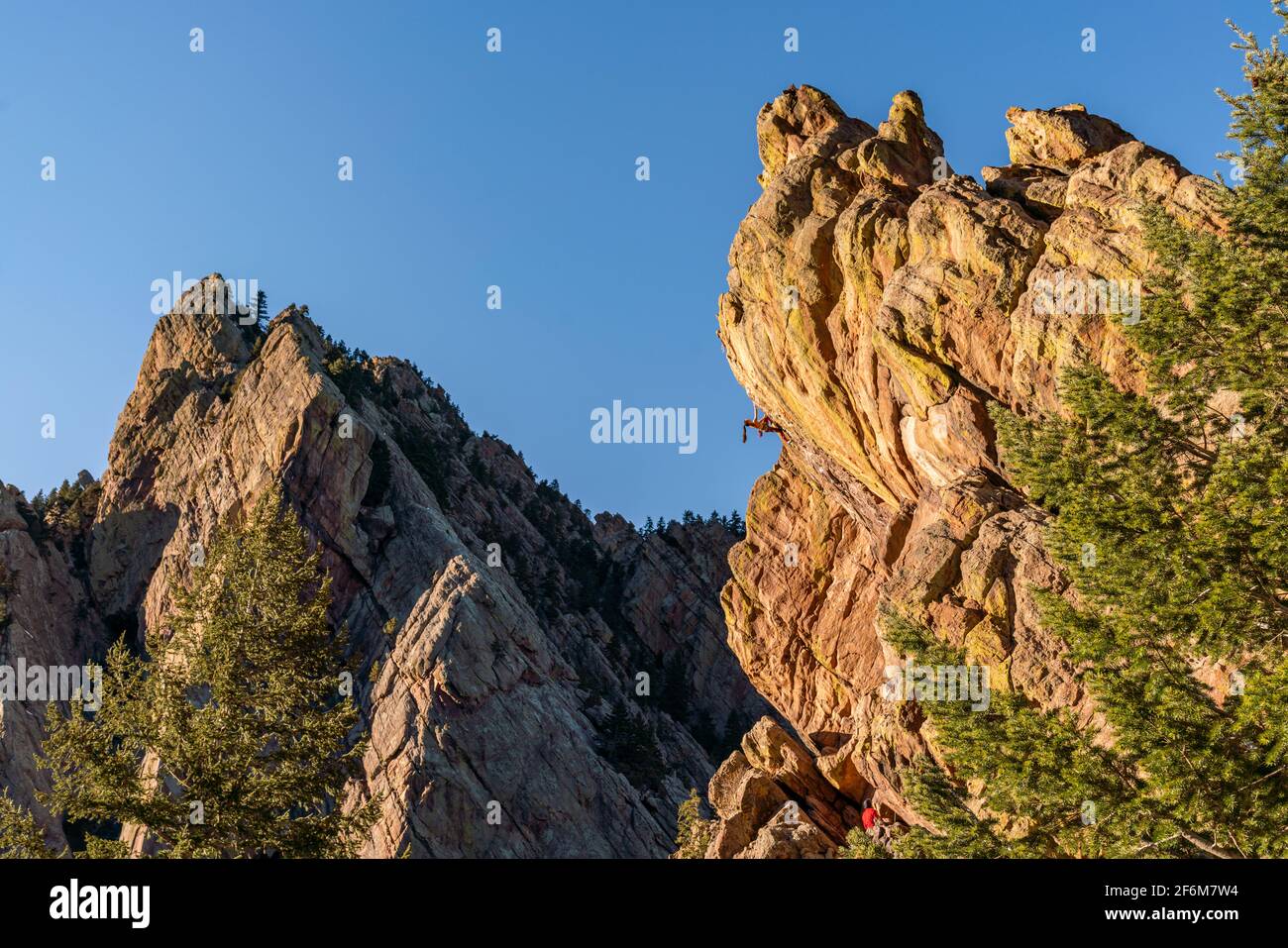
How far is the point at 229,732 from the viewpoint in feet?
76.9

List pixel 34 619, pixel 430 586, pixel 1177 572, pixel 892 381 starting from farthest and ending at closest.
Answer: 1. pixel 34 619
2. pixel 430 586
3. pixel 892 381
4. pixel 1177 572

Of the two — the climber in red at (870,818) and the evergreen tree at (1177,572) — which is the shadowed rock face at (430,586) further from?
the evergreen tree at (1177,572)

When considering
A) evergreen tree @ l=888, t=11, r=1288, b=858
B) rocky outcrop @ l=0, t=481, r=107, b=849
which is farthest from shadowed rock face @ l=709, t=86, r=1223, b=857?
rocky outcrop @ l=0, t=481, r=107, b=849

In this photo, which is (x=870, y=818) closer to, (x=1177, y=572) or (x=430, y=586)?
(x=1177, y=572)

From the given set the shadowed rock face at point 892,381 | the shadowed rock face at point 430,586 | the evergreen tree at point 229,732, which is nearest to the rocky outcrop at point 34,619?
the shadowed rock face at point 430,586

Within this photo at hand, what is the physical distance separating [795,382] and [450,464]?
63126 mm

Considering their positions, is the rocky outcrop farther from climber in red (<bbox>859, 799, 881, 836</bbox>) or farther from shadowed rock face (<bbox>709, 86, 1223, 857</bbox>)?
climber in red (<bbox>859, 799, 881, 836</bbox>)

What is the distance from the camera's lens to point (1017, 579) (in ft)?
97.1

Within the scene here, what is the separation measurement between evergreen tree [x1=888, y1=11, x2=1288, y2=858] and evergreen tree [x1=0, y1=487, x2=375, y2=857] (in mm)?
12640

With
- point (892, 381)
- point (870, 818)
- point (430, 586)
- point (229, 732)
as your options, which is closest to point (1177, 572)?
point (229, 732)

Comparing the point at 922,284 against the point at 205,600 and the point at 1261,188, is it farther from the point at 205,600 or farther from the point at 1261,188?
the point at 205,600

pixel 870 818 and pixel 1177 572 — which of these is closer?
pixel 1177 572

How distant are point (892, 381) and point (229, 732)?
22.4 meters

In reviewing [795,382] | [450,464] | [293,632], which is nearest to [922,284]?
[795,382]
